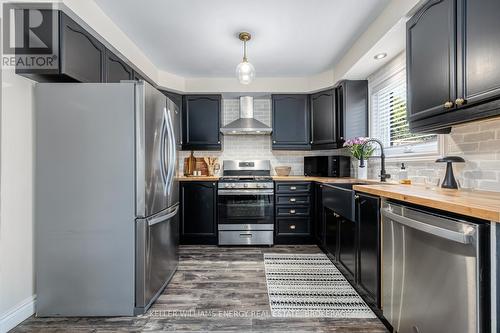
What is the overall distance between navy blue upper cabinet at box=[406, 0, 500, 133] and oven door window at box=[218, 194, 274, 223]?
2.13 meters

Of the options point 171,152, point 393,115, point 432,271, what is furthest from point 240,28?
point 432,271

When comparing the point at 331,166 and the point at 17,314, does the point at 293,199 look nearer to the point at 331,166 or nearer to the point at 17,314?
the point at 331,166

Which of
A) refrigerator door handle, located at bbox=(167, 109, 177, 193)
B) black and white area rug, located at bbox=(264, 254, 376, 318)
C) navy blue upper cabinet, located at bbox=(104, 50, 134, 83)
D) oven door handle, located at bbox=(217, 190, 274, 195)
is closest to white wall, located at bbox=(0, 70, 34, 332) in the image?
navy blue upper cabinet, located at bbox=(104, 50, 134, 83)

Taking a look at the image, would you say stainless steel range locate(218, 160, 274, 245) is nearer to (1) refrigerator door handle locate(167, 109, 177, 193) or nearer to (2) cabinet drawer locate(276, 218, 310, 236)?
(2) cabinet drawer locate(276, 218, 310, 236)

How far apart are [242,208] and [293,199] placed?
734 millimetres

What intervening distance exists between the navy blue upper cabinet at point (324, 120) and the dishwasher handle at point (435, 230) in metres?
2.19

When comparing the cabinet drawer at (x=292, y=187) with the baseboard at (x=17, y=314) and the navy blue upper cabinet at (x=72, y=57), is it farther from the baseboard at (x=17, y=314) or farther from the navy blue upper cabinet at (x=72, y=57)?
the baseboard at (x=17, y=314)

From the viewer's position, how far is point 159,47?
9.95 ft

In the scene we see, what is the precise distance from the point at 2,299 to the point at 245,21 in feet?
9.52

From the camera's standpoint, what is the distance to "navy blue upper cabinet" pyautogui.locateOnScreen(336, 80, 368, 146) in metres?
3.42

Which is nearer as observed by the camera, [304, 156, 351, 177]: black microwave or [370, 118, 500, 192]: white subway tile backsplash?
[370, 118, 500, 192]: white subway tile backsplash

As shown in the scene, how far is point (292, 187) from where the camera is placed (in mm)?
3596

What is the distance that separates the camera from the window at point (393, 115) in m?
2.46

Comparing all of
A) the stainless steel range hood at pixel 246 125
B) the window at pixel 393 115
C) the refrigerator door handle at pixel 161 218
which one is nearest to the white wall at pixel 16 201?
the refrigerator door handle at pixel 161 218
